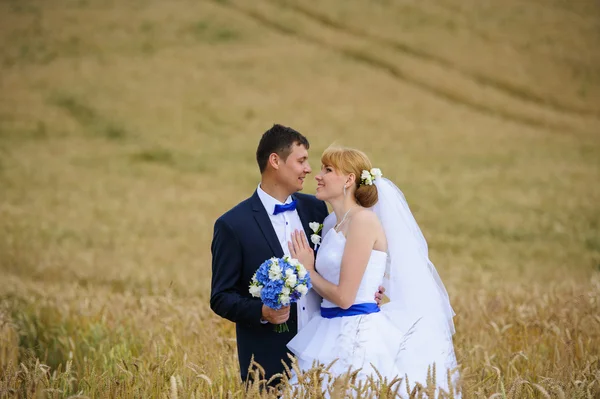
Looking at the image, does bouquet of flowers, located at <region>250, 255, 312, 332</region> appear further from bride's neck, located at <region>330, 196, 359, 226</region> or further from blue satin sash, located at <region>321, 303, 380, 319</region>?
bride's neck, located at <region>330, 196, 359, 226</region>

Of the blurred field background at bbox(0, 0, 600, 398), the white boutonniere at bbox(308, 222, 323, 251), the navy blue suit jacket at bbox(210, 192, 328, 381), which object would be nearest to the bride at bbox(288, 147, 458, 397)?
the white boutonniere at bbox(308, 222, 323, 251)

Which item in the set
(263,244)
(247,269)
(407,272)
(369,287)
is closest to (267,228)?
(263,244)

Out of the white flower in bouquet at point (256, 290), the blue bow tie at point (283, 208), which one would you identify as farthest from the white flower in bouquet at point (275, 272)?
the blue bow tie at point (283, 208)

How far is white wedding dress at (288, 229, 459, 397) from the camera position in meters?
4.38

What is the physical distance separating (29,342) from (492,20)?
42.8m

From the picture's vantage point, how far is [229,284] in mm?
4691

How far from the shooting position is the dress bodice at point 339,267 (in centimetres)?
452

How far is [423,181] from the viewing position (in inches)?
1052

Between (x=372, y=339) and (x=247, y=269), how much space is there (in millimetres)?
951

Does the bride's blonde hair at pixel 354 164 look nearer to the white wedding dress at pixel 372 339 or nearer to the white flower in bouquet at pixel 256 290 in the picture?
the white wedding dress at pixel 372 339

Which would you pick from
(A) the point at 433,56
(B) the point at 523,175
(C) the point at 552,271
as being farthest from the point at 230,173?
(A) the point at 433,56

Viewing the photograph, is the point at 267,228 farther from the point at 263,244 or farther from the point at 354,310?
the point at 354,310

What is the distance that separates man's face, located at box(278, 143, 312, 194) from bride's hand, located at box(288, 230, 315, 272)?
34 centimetres

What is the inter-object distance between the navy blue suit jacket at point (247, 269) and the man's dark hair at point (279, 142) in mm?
370
